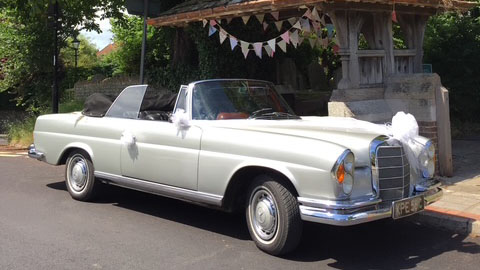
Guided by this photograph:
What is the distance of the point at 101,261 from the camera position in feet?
14.6

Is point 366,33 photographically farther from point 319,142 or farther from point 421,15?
point 319,142

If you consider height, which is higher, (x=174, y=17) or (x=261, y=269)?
(x=174, y=17)

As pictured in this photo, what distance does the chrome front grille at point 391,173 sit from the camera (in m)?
4.35

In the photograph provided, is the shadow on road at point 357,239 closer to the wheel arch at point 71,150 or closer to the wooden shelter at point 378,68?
the wheel arch at point 71,150

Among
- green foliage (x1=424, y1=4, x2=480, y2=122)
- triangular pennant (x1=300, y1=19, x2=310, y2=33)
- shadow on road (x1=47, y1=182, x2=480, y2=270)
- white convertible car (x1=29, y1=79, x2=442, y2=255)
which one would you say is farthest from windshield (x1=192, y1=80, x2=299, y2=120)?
green foliage (x1=424, y1=4, x2=480, y2=122)

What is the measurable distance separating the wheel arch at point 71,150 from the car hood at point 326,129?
1.97 meters

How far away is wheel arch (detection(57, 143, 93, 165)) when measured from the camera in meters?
6.40

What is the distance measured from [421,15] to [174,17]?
4494 mm

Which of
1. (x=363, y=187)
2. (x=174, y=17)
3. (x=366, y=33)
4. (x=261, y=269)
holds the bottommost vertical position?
(x=261, y=269)

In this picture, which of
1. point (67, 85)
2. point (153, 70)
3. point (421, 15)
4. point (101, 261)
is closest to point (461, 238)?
point (101, 261)

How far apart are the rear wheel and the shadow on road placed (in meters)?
0.57

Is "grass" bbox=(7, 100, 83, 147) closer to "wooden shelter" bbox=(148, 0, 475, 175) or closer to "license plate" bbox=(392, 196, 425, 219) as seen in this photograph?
"wooden shelter" bbox=(148, 0, 475, 175)

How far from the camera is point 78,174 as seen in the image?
6648 mm

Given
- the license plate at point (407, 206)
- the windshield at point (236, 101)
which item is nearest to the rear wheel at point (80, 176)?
the windshield at point (236, 101)
